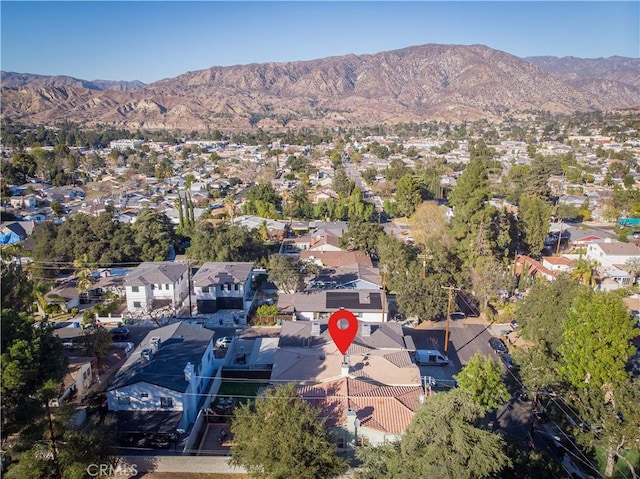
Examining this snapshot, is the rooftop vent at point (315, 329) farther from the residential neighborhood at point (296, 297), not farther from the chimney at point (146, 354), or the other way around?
the chimney at point (146, 354)

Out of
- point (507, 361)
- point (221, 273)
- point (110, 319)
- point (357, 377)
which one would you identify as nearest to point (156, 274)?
point (110, 319)

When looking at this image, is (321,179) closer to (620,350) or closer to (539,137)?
(620,350)

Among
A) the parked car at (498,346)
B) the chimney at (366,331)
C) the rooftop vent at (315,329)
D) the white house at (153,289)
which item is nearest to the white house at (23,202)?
the white house at (153,289)

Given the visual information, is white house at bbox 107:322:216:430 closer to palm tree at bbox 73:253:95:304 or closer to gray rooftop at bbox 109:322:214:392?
gray rooftop at bbox 109:322:214:392

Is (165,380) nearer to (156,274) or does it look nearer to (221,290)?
(221,290)

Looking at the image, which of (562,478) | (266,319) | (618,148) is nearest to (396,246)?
(266,319)

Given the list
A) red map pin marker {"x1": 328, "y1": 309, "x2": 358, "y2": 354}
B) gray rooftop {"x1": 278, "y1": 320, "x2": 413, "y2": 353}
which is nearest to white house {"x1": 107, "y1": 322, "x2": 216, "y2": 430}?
gray rooftop {"x1": 278, "y1": 320, "x2": 413, "y2": 353}
